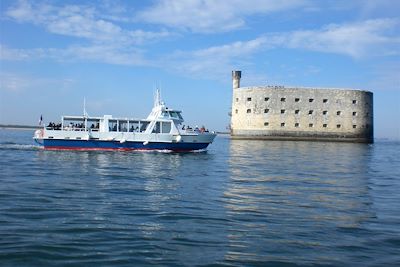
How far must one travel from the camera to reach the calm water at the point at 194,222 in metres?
6.47

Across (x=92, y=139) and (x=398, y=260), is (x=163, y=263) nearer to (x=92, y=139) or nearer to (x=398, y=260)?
(x=398, y=260)

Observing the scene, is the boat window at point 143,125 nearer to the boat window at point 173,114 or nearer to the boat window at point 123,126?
the boat window at point 123,126

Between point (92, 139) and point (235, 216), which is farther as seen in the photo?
point (92, 139)

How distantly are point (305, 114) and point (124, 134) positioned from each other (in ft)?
120

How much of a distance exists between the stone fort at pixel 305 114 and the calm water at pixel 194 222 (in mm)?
46523

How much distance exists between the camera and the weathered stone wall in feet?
203

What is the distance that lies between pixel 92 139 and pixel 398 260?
2666cm

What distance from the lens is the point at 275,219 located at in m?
9.14

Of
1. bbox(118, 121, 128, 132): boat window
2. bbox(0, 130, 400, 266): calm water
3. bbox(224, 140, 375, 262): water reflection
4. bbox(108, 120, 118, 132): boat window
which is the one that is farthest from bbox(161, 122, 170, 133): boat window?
bbox(0, 130, 400, 266): calm water

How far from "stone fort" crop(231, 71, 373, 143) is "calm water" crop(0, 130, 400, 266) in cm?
4652

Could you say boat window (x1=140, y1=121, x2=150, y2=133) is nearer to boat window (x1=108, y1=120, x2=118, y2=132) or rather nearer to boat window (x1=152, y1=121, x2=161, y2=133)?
boat window (x1=152, y1=121, x2=161, y2=133)

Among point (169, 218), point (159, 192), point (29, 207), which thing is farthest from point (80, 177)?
point (169, 218)

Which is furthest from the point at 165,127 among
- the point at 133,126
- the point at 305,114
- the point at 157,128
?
the point at 305,114

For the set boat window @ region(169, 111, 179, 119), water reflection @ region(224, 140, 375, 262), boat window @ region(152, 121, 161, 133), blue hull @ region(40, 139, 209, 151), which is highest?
boat window @ region(169, 111, 179, 119)
